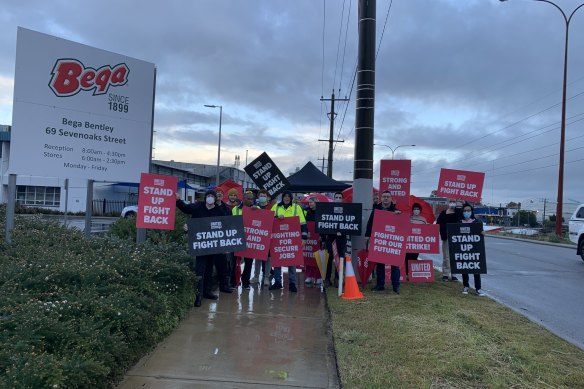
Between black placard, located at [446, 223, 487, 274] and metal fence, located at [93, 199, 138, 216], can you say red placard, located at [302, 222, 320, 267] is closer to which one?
black placard, located at [446, 223, 487, 274]

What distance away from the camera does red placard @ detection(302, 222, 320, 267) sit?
9938 millimetres

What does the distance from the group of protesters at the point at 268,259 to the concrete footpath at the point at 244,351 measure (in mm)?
659

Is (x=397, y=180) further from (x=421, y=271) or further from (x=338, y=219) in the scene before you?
(x=338, y=219)

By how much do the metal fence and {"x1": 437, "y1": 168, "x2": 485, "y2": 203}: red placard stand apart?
1311 inches

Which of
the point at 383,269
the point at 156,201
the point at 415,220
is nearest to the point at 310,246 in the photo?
the point at 383,269

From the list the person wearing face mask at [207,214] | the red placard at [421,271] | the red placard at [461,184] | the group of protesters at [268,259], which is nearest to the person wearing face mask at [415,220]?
the group of protesters at [268,259]

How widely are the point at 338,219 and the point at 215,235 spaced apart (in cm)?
241

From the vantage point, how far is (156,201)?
302 inches

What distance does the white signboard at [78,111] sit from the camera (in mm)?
7422

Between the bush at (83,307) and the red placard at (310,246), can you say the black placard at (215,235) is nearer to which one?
the bush at (83,307)

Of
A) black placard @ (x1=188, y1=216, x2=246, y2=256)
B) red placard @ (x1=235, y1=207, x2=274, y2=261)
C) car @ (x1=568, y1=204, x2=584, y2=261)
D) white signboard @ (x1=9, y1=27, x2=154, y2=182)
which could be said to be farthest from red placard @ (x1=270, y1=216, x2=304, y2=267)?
car @ (x1=568, y1=204, x2=584, y2=261)

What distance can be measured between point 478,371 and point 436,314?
2148mm

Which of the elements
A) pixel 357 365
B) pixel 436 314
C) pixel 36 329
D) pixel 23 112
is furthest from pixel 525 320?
pixel 23 112

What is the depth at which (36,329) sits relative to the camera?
144 inches
